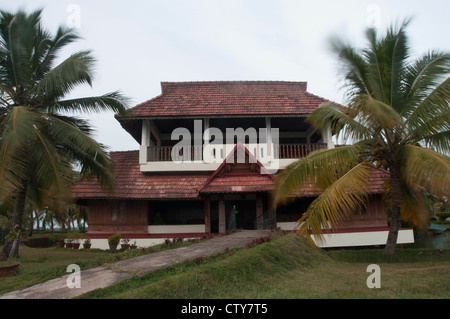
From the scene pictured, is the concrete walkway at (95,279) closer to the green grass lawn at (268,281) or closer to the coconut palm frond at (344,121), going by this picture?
the green grass lawn at (268,281)

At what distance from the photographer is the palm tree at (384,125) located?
284 inches

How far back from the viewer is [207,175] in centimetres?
1331

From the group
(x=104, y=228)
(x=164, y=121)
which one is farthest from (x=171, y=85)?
(x=104, y=228)

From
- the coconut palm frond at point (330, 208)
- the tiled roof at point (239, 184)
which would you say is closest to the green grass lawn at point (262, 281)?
the coconut palm frond at point (330, 208)

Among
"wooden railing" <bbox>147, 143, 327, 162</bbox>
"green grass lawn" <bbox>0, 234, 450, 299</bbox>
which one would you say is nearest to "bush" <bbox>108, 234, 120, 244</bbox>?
"wooden railing" <bbox>147, 143, 327, 162</bbox>

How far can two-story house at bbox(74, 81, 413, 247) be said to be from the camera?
12.0m

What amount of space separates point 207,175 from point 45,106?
6.26m

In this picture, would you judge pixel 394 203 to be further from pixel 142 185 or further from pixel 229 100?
pixel 142 185

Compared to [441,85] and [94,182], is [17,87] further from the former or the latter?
[441,85]

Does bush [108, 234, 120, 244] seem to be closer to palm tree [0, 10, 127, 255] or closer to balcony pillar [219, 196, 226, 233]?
palm tree [0, 10, 127, 255]

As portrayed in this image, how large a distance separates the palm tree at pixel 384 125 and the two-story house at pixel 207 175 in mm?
3219

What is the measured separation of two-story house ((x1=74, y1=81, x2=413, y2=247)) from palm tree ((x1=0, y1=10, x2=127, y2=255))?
5.69ft

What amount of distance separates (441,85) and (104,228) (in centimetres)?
1192

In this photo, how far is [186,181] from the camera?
42.3 feet
